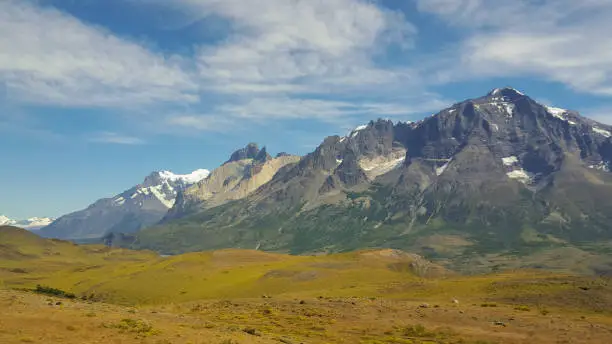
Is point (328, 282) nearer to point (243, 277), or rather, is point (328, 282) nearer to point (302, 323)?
point (243, 277)

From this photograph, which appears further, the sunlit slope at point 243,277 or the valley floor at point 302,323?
the sunlit slope at point 243,277

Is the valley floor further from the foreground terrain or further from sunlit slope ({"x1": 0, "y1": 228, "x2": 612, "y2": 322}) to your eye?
sunlit slope ({"x1": 0, "y1": 228, "x2": 612, "y2": 322})

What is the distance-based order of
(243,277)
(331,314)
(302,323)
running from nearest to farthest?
(302,323), (331,314), (243,277)

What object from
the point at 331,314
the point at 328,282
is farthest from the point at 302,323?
the point at 328,282

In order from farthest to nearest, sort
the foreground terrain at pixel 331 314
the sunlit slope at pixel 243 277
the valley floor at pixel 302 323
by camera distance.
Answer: the sunlit slope at pixel 243 277 < the foreground terrain at pixel 331 314 < the valley floor at pixel 302 323

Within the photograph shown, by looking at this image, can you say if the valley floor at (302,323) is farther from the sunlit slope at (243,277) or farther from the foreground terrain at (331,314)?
the sunlit slope at (243,277)

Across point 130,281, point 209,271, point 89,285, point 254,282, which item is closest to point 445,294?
point 254,282

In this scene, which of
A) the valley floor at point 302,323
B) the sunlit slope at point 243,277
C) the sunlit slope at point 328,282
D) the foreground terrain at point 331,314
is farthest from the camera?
the sunlit slope at point 243,277

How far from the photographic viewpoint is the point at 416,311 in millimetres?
67062

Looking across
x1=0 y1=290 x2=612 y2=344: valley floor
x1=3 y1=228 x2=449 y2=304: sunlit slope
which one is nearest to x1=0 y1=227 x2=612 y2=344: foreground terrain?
x1=0 y1=290 x2=612 y2=344: valley floor

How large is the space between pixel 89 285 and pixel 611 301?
132 m

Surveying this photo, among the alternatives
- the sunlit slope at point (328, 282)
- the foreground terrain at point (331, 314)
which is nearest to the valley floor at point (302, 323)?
the foreground terrain at point (331, 314)

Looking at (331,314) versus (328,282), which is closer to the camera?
(331,314)

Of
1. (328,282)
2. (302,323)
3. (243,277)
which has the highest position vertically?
(243,277)
